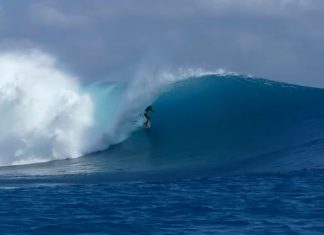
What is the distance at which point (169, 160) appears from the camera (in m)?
18.2

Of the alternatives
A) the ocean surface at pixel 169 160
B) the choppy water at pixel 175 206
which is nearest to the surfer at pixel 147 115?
the ocean surface at pixel 169 160

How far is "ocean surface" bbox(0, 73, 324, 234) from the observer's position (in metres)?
10.7

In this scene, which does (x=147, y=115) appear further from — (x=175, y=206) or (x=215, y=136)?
(x=175, y=206)

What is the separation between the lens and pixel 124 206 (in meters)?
11.7

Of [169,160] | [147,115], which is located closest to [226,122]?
[147,115]

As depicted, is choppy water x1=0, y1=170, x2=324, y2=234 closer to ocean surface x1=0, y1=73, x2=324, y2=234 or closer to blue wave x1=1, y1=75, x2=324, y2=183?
ocean surface x1=0, y1=73, x2=324, y2=234

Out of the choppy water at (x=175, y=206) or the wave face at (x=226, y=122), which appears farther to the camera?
the wave face at (x=226, y=122)

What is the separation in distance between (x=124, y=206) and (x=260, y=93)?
13.7 m

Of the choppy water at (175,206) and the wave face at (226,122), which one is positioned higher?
the wave face at (226,122)

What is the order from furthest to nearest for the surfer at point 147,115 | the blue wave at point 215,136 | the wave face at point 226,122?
the surfer at point 147,115, the wave face at point 226,122, the blue wave at point 215,136

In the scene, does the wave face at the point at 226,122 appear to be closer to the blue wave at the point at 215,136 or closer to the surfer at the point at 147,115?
the blue wave at the point at 215,136

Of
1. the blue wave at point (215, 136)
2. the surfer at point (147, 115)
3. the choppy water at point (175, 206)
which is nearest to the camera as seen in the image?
the choppy water at point (175, 206)

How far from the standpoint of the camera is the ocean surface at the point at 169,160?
35.1 ft

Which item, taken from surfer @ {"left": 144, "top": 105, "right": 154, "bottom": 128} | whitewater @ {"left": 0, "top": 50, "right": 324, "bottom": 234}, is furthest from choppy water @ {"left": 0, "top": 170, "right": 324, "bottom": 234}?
surfer @ {"left": 144, "top": 105, "right": 154, "bottom": 128}
